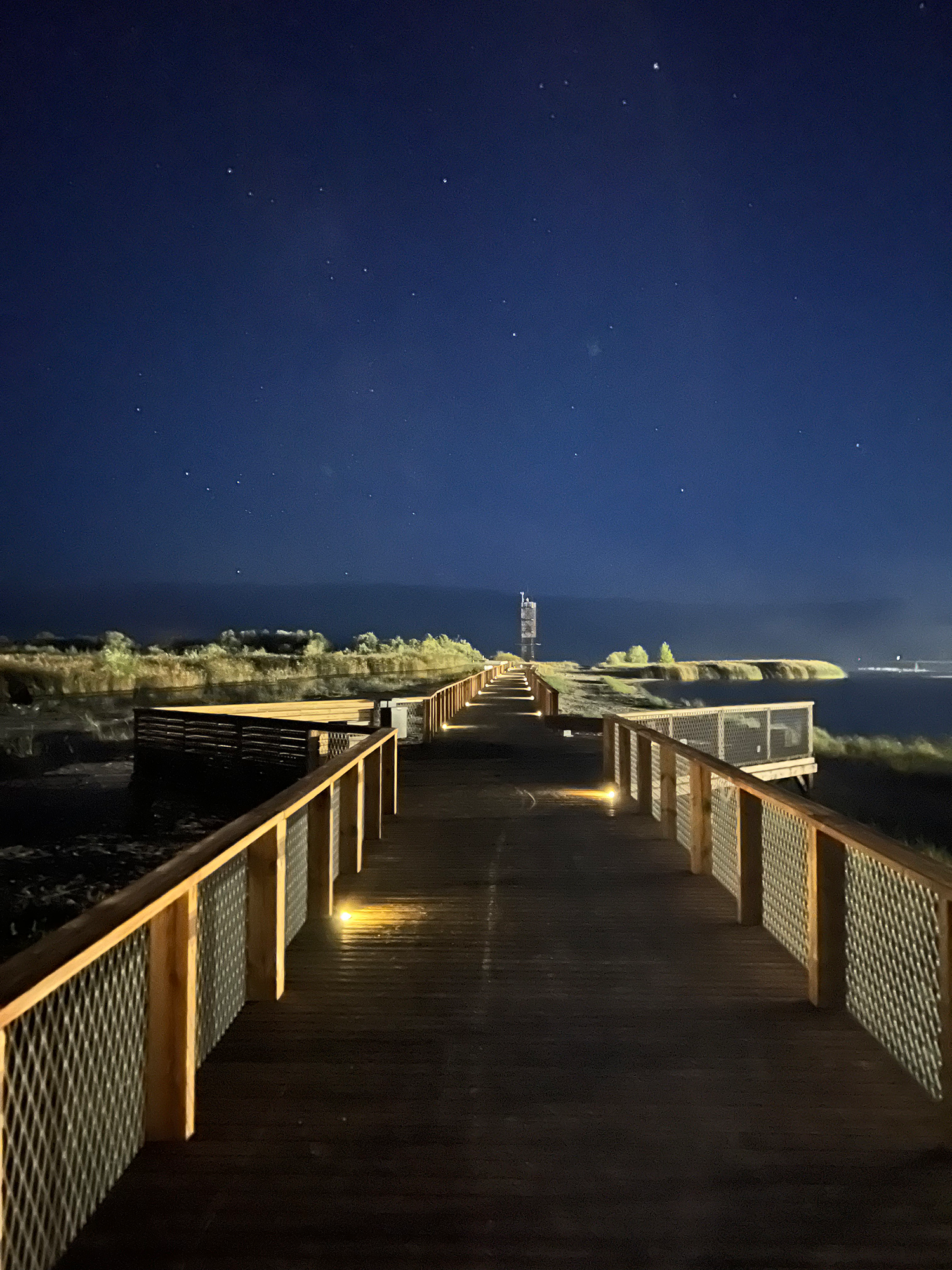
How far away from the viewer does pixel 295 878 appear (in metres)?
5.65

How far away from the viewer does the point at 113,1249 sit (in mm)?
2322

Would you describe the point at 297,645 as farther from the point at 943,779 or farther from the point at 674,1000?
the point at 674,1000

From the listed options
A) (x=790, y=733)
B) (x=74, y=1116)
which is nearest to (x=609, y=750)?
(x=790, y=733)

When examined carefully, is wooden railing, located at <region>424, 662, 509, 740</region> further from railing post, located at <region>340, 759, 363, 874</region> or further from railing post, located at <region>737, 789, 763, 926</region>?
railing post, located at <region>737, 789, 763, 926</region>

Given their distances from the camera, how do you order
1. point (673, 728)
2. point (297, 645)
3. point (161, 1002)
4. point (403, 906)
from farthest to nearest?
point (297, 645) → point (673, 728) → point (403, 906) → point (161, 1002)

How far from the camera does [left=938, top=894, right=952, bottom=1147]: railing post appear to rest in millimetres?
2863

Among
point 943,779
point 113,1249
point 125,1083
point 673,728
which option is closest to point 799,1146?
point 113,1249

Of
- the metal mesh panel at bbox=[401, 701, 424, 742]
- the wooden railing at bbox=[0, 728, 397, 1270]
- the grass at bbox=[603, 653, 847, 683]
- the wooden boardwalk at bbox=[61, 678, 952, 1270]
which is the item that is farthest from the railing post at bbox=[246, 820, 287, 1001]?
the grass at bbox=[603, 653, 847, 683]

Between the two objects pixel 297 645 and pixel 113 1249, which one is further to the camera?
pixel 297 645

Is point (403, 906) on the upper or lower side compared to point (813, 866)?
lower

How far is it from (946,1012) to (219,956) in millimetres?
2881

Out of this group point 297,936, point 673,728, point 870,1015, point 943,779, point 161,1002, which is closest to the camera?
point 161,1002

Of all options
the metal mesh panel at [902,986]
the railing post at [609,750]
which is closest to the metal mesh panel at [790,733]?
the railing post at [609,750]

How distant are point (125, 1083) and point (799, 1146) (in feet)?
7.55
